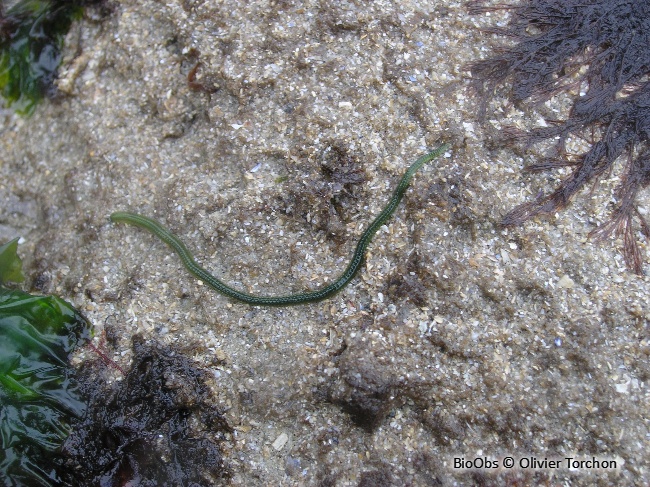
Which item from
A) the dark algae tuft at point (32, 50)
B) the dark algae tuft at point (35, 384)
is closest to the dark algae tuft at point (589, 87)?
the dark algae tuft at point (35, 384)

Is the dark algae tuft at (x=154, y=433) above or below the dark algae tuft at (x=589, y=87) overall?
below

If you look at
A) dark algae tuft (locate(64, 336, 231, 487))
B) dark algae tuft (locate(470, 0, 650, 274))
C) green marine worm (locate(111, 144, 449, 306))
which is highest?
dark algae tuft (locate(470, 0, 650, 274))

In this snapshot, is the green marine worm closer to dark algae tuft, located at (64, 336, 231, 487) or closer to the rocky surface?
the rocky surface

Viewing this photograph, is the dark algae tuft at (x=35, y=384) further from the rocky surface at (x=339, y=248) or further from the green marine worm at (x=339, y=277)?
the green marine worm at (x=339, y=277)

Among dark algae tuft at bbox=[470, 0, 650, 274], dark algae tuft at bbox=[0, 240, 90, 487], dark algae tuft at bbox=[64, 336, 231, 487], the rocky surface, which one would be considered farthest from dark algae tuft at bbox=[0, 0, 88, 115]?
dark algae tuft at bbox=[470, 0, 650, 274]

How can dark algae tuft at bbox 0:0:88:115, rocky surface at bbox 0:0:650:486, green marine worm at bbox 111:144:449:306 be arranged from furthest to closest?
dark algae tuft at bbox 0:0:88:115 → green marine worm at bbox 111:144:449:306 → rocky surface at bbox 0:0:650:486

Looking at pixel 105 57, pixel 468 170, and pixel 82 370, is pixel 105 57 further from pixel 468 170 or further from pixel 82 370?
pixel 468 170
